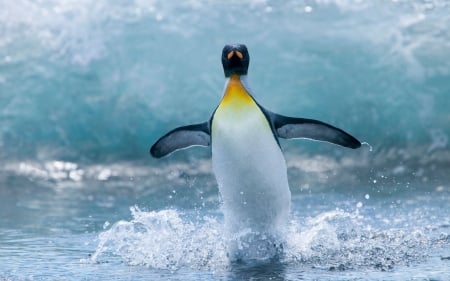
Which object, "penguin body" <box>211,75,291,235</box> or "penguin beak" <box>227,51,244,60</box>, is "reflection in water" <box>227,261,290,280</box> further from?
"penguin beak" <box>227,51,244,60</box>

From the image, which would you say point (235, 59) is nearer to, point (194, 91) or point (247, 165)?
point (247, 165)

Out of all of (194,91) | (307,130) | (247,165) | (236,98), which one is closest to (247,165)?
(247,165)

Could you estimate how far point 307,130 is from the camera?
15.4 ft

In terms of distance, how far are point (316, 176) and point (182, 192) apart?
1.26 metres

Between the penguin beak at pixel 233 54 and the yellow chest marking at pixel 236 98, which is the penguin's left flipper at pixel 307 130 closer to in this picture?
the yellow chest marking at pixel 236 98

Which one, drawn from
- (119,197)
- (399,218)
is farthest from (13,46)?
(399,218)

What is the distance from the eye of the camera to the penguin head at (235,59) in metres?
4.50

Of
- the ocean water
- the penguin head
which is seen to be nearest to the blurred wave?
the ocean water

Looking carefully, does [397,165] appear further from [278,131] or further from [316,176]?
[278,131]

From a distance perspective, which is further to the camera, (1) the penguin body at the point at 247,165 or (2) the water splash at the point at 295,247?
(1) the penguin body at the point at 247,165

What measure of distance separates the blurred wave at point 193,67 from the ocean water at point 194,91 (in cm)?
1

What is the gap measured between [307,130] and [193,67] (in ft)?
19.9

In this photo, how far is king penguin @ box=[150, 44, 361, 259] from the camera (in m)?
4.41

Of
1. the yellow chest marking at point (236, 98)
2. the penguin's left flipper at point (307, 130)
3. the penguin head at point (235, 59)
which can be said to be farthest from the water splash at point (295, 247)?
the penguin head at point (235, 59)
